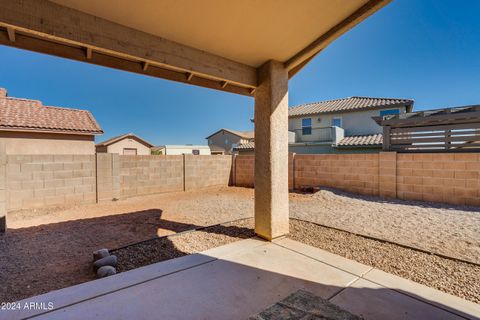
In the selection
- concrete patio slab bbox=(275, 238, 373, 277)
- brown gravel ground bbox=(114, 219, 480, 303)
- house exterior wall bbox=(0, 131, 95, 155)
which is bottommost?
brown gravel ground bbox=(114, 219, 480, 303)

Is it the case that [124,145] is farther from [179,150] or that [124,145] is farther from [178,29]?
[178,29]

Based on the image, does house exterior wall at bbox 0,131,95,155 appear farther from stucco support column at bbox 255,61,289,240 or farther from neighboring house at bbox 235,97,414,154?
neighboring house at bbox 235,97,414,154

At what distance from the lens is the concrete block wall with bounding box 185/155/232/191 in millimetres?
9398

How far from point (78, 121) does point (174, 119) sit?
27516 mm

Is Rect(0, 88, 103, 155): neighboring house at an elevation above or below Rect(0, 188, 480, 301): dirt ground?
above

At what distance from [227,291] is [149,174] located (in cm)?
699

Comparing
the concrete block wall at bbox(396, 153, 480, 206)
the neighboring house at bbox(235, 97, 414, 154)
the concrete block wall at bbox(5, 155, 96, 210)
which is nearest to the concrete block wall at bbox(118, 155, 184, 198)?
the concrete block wall at bbox(5, 155, 96, 210)

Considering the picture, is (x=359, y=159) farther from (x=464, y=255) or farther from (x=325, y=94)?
(x=325, y=94)

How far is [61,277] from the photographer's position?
2676mm

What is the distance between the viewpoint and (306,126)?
17.2m

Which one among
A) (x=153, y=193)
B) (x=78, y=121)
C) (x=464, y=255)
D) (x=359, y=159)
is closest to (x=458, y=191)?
(x=359, y=159)

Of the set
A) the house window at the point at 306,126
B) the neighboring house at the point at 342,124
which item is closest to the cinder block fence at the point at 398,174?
the neighboring house at the point at 342,124

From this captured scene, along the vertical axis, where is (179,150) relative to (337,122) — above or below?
below

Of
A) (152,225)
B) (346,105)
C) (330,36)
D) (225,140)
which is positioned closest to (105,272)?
(152,225)
